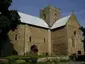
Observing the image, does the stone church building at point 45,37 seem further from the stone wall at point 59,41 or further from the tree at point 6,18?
the tree at point 6,18

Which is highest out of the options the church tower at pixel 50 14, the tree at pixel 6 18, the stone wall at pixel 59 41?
the church tower at pixel 50 14

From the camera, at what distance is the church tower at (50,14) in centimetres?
6097

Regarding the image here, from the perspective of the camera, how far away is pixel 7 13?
38250 mm

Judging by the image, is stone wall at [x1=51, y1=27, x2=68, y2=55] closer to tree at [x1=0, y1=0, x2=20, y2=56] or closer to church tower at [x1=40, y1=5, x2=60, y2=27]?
church tower at [x1=40, y1=5, x2=60, y2=27]

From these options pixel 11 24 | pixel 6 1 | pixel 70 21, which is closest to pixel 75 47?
pixel 70 21

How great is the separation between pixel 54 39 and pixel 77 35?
715 centimetres

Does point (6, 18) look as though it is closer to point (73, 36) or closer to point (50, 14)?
point (73, 36)

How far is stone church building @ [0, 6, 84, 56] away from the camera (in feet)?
158

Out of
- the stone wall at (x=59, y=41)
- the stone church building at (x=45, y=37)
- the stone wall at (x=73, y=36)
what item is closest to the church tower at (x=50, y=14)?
the stone church building at (x=45, y=37)

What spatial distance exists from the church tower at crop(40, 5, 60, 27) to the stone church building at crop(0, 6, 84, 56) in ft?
7.61

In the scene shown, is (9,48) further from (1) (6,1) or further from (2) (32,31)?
(1) (6,1)

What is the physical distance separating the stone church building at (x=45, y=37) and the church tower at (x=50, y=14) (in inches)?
91.3

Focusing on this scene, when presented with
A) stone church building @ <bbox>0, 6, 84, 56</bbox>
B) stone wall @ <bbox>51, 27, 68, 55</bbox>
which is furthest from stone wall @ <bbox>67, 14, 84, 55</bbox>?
stone wall @ <bbox>51, 27, 68, 55</bbox>

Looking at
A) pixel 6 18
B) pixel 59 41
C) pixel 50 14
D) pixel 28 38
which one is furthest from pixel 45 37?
pixel 6 18
